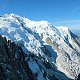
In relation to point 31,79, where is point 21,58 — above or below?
above

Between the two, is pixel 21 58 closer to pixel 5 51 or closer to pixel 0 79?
pixel 5 51

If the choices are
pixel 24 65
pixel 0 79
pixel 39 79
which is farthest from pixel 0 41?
pixel 0 79

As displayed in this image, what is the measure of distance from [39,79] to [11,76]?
3226 inches

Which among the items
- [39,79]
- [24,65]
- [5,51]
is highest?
[5,51]

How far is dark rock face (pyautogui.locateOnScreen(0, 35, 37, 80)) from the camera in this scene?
363 feet

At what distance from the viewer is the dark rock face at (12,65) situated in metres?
111

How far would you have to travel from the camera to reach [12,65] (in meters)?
142

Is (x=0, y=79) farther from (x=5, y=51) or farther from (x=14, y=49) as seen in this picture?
(x=14, y=49)

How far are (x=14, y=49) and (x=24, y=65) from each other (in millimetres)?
18009

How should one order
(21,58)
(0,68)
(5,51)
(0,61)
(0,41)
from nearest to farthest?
(0,68) → (0,61) → (5,51) → (0,41) → (21,58)

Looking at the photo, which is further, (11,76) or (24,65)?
(24,65)

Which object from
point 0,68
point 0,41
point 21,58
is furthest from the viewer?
point 21,58

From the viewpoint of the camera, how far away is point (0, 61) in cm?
12356

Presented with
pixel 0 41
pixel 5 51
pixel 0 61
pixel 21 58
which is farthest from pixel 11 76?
pixel 21 58
